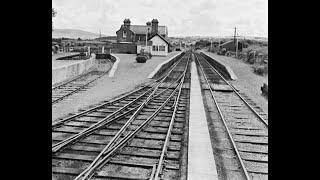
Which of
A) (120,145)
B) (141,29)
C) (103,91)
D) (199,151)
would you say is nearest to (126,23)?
(141,29)

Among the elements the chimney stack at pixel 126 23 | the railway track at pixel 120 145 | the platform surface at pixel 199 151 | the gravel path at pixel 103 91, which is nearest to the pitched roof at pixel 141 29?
→ the chimney stack at pixel 126 23

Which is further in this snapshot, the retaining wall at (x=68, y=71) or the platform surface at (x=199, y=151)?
the retaining wall at (x=68, y=71)

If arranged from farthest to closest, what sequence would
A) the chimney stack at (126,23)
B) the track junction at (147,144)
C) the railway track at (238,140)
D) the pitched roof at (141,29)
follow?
the pitched roof at (141,29)
the chimney stack at (126,23)
the railway track at (238,140)
the track junction at (147,144)

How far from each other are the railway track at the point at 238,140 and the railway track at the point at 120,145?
3.06 feet

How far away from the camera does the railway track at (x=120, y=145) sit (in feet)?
22.7

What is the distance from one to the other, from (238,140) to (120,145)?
339 centimetres

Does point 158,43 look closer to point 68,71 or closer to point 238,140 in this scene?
point 68,71

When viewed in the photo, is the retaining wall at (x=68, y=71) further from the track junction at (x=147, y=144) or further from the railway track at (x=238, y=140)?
the railway track at (x=238, y=140)

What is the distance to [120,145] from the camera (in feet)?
27.7

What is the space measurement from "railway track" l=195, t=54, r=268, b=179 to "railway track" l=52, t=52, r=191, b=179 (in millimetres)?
933

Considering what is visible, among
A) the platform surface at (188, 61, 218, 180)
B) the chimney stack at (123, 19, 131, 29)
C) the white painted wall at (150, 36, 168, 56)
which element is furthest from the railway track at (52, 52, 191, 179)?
the chimney stack at (123, 19, 131, 29)
